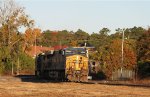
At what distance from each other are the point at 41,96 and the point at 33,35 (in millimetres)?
66076

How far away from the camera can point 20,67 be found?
84.1 meters

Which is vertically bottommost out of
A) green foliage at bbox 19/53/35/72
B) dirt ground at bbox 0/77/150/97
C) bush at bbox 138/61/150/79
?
dirt ground at bbox 0/77/150/97

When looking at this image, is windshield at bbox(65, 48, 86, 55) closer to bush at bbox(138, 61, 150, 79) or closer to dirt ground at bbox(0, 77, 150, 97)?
dirt ground at bbox(0, 77, 150, 97)

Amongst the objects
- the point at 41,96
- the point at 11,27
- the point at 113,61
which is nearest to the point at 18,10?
the point at 11,27

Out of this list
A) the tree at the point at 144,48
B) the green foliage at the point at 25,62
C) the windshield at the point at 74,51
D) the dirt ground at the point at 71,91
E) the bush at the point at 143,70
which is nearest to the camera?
the dirt ground at the point at 71,91

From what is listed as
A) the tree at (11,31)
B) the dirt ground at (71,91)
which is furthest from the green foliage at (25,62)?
the dirt ground at (71,91)

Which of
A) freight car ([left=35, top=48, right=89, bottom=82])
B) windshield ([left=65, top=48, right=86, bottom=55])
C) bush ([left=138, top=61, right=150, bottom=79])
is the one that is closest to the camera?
freight car ([left=35, top=48, right=89, bottom=82])

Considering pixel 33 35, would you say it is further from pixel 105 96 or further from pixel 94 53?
pixel 105 96

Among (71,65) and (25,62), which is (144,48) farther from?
(25,62)

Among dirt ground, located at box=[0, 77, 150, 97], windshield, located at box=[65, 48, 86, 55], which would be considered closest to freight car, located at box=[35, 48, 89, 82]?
windshield, located at box=[65, 48, 86, 55]

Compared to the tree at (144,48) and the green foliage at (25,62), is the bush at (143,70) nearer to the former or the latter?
the tree at (144,48)

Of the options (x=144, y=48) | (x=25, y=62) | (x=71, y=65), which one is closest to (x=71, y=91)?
(x=71, y=65)

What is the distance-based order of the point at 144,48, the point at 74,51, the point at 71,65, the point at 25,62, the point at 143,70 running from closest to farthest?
the point at 71,65, the point at 74,51, the point at 143,70, the point at 144,48, the point at 25,62

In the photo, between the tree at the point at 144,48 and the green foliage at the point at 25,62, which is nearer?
the tree at the point at 144,48
